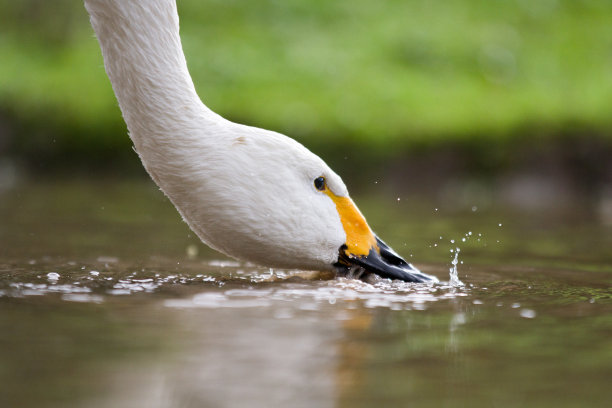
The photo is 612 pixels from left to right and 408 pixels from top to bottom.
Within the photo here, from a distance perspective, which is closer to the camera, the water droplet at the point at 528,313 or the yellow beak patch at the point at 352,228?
the water droplet at the point at 528,313

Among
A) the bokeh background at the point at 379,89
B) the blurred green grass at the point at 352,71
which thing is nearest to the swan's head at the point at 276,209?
the bokeh background at the point at 379,89

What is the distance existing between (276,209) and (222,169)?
0.30 metres

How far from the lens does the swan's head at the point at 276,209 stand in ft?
14.0

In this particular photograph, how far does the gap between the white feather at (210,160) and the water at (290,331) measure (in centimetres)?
23

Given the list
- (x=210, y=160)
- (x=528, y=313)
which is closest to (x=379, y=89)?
(x=210, y=160)

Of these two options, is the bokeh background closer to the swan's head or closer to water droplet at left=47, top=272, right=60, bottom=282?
the swan's head

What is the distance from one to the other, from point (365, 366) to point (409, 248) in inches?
160

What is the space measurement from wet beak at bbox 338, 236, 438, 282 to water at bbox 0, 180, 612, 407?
62mm

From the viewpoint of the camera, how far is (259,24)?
18.0 metres

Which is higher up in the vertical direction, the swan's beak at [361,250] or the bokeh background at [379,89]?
the bokeh background at [379,89]

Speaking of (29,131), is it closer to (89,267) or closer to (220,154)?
(89,267)

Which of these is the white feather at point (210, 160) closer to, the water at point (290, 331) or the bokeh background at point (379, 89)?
the water at point (290, 331)

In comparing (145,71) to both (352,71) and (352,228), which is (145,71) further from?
(352,71)

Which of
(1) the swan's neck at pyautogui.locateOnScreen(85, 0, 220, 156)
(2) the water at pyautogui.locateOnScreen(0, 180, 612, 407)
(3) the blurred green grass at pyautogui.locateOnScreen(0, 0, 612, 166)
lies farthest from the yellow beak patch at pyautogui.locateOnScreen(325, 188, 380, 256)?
(3) the blurred green grass at pyautogui.locateOnScreen(0, 0, 612, 166)
